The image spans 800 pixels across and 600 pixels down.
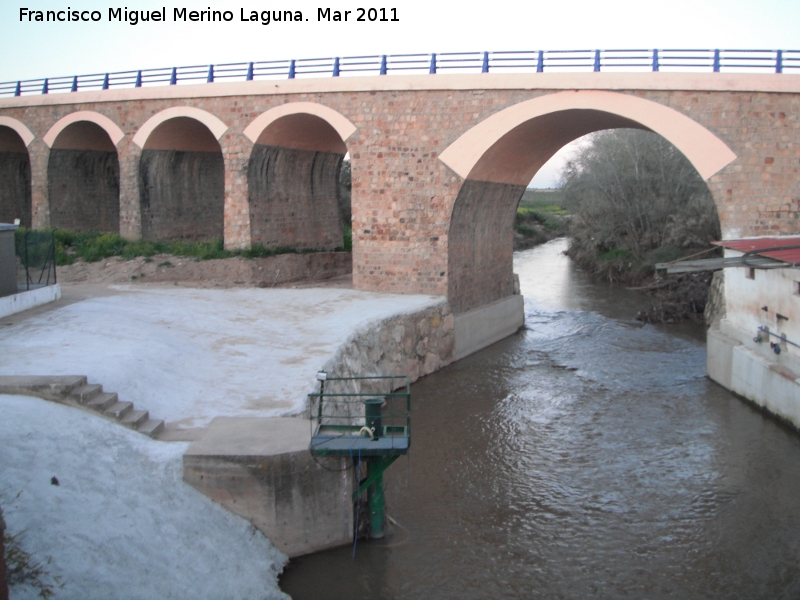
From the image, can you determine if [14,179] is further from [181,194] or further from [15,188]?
[181,194]

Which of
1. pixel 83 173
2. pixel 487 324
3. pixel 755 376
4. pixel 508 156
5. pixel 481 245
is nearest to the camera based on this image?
pixel 755 376

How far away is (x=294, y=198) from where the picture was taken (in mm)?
18422

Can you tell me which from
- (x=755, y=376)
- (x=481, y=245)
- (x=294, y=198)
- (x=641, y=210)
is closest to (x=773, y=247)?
(x=755, y=376)

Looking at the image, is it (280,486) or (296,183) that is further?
(296,183)

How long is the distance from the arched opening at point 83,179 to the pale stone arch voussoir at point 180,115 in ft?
7.31

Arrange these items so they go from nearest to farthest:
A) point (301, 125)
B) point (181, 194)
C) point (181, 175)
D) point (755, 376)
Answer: point (755, 376)
point (301, 125)
point (181, 175)
point (181, 194)

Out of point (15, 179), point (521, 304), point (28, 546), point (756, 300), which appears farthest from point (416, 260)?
point (15, 179)

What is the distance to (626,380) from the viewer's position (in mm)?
13156

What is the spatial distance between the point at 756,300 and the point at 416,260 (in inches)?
248

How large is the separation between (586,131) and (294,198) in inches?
287

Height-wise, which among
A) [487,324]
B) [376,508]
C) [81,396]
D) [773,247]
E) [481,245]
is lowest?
[376,508]

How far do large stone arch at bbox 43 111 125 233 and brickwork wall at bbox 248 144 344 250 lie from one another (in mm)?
4143

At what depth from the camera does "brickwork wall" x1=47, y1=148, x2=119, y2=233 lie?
20094mm

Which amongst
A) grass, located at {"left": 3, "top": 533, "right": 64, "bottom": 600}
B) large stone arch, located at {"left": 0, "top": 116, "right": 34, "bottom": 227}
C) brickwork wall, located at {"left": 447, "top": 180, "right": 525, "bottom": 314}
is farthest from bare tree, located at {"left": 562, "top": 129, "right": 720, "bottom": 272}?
grass, located at {"left": 3, "top": 533, "right": 64, "bottom": 600}
